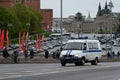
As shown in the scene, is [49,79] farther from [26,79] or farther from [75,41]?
[75,41]

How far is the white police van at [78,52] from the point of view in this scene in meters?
39.1

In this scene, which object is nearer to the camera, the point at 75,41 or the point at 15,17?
the point at 75,41

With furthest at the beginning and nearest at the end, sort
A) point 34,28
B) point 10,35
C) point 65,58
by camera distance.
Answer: point 34,28
point 10,35
point 65,58

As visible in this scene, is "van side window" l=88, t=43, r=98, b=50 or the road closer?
the road

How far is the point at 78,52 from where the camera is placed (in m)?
39.2

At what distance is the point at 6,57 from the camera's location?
55.3 m

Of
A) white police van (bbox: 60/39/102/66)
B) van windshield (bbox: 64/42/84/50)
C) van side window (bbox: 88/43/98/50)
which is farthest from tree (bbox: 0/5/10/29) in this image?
van windshield (bbox: 64/42/84/50)

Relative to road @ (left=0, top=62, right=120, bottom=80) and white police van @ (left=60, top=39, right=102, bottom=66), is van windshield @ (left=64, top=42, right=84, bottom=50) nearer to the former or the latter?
white police van @ (left=60, top=39, right=102, bottom=66)

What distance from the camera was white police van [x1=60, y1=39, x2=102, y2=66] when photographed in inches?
1539

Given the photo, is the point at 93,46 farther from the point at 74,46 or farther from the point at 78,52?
the point at 78,52

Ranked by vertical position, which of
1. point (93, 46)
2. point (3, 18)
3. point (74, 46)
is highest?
point (74, 46)

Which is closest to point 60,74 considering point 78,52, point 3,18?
point 78,52

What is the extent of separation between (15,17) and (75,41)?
325 feet

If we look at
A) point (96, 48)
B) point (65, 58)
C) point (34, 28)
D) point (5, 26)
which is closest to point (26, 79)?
point (65, 58)
